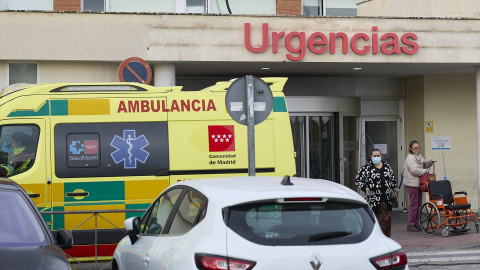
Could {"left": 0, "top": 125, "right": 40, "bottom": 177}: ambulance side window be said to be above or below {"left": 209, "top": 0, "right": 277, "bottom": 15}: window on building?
below

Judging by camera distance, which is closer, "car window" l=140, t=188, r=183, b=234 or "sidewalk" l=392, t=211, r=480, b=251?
"car window" l=140, t=188, r=183, b=234

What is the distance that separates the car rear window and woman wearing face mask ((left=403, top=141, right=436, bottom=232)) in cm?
1032

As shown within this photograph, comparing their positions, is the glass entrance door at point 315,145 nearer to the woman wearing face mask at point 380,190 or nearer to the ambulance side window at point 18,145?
the woman wearing face mask at point 380,190

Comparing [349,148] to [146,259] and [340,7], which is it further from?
[146,259]

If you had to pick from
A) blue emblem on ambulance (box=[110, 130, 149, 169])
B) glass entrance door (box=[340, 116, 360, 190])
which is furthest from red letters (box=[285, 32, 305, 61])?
A: blue emblem on ambulance (box=[110, 130, 149, 169])

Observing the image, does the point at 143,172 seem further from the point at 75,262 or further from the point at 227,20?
the point at 227,20

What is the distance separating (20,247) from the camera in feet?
21.0

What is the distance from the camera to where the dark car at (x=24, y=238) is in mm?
5965

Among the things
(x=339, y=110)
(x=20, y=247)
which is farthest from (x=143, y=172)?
(x=339, y=110)

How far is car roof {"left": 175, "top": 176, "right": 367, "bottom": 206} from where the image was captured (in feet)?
20.5

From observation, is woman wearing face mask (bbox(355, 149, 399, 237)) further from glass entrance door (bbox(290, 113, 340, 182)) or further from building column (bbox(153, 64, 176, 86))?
glass entrance door (bbox(290, 113, 340, 182))

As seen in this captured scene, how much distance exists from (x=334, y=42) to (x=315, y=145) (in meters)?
3.85

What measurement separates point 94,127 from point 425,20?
8972mm

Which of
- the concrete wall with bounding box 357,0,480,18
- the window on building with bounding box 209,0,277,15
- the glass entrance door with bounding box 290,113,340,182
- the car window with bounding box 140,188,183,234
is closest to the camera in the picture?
the car window with bounding box 140,188,183,234
